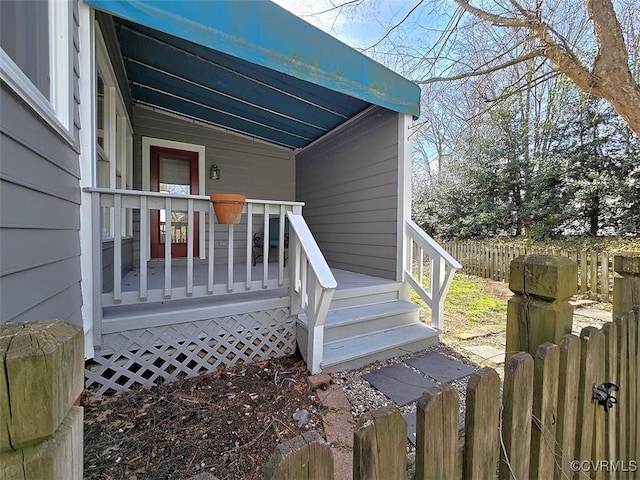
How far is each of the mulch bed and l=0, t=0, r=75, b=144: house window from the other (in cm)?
176

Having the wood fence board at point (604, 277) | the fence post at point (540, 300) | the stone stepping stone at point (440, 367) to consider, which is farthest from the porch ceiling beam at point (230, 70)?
the wood fence board at point (604, 277)

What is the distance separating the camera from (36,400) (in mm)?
348

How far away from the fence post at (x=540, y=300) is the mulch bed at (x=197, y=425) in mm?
1385

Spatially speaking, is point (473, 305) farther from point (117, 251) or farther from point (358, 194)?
point (117, 251)

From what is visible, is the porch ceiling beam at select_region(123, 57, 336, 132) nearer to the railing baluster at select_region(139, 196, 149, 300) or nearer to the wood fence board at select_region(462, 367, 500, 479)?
the railing baluster at select_region(139, 196, 149, 300)

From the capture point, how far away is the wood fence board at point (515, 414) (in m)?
0.82

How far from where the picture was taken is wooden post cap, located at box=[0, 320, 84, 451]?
0.33 metres

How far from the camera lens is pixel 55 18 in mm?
1773

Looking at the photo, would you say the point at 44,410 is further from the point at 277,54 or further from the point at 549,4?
the point at 549,4

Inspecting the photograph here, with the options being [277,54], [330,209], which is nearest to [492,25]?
[330,209]

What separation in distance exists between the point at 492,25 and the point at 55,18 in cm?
624

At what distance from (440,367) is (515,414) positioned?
7.05 ft

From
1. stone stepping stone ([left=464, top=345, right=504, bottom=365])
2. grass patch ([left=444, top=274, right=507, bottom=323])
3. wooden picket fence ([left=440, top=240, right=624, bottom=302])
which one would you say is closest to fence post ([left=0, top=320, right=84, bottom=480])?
stone stepping stone ([left=464, top=345, right=504, bottom=365])

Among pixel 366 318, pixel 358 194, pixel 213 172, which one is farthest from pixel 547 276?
pixel 213 172
